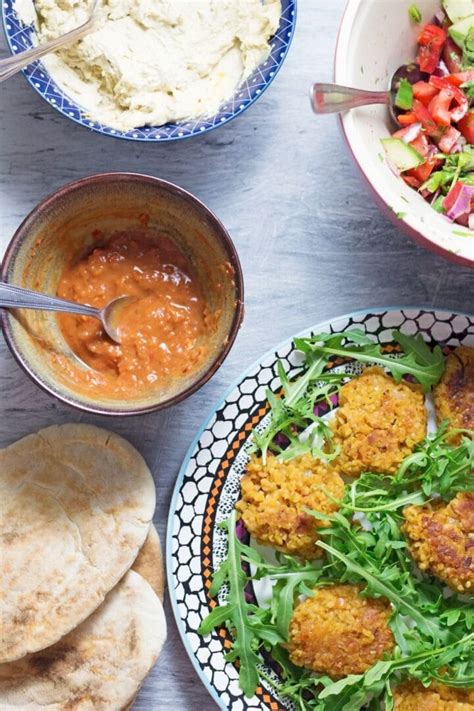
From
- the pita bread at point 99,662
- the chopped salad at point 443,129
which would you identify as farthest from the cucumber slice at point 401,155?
the pita bread at point 99,662

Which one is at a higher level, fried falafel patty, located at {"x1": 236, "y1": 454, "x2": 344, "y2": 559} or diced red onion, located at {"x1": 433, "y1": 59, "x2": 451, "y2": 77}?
diced red onion, located at {"x1": 433, "y1": 59, "x2": 451, "y2": 77}

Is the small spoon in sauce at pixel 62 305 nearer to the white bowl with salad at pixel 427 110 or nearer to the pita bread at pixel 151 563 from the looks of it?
the pita bread at pixel 151 563

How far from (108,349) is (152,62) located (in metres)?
0.81

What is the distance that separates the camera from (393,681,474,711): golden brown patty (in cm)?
244

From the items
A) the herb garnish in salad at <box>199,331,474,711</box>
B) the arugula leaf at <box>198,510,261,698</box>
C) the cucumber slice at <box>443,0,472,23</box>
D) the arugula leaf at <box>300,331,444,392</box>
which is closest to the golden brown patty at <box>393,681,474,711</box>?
the herb garnish in salad at <box>199,331,474,711</box>

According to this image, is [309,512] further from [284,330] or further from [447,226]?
[447,226]

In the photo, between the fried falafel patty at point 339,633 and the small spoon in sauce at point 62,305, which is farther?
the fried falafel patty at point 339,633

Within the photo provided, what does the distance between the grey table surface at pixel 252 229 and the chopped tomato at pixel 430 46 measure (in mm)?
335

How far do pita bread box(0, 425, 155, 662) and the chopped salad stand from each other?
112 cm

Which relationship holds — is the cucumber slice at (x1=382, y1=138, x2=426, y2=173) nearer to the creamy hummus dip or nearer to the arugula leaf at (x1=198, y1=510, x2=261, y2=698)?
the creamy hummus dip

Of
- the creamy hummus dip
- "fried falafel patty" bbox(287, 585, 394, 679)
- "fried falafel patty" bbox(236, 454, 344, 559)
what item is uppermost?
the creamy hummus dip

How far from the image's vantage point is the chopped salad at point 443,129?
2.34 m

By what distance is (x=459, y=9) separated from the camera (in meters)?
2.36

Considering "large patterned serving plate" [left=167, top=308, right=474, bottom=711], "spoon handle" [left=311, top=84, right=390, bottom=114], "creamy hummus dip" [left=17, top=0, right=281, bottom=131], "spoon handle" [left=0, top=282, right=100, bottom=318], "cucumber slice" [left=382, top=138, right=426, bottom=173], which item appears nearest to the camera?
"spoon handle" [left=311, top=84, right=390, bottom=114]
